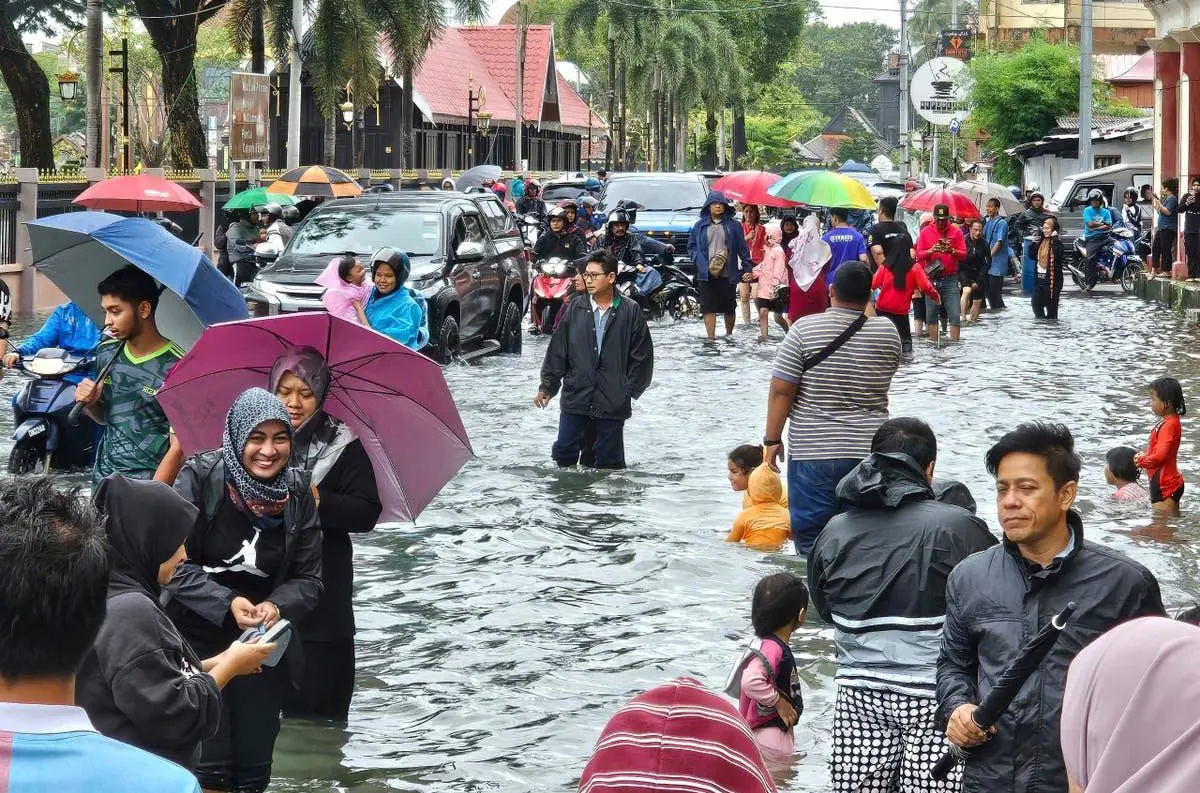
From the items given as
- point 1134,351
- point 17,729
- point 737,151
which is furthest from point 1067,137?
point 737,151

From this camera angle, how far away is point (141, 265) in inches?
293

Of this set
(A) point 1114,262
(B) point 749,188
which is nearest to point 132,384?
(B) point 749,188

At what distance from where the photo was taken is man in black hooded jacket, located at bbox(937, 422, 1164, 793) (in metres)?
4.44

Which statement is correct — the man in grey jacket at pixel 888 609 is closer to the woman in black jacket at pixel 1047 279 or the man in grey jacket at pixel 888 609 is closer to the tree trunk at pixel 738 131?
the woman in black jacket at pixel 1047 279

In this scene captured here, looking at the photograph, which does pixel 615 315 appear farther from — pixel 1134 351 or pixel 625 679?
pixel 1134 351

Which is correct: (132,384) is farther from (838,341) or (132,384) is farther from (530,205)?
(530,205)

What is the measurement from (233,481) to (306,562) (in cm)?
42

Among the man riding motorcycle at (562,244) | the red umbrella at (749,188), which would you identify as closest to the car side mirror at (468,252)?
the man riding motorcycle at (562,244)

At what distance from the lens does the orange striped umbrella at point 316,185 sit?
102 feet

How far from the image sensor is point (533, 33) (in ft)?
274

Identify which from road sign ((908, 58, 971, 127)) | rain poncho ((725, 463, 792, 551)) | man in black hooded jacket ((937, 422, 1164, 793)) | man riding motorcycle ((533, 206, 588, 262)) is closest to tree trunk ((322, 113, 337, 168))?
road sign ((908, 58, 971, 127))

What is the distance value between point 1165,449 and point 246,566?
7.40 m

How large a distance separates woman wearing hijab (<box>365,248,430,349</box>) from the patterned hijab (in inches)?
301

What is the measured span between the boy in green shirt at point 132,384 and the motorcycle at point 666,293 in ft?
57.0
